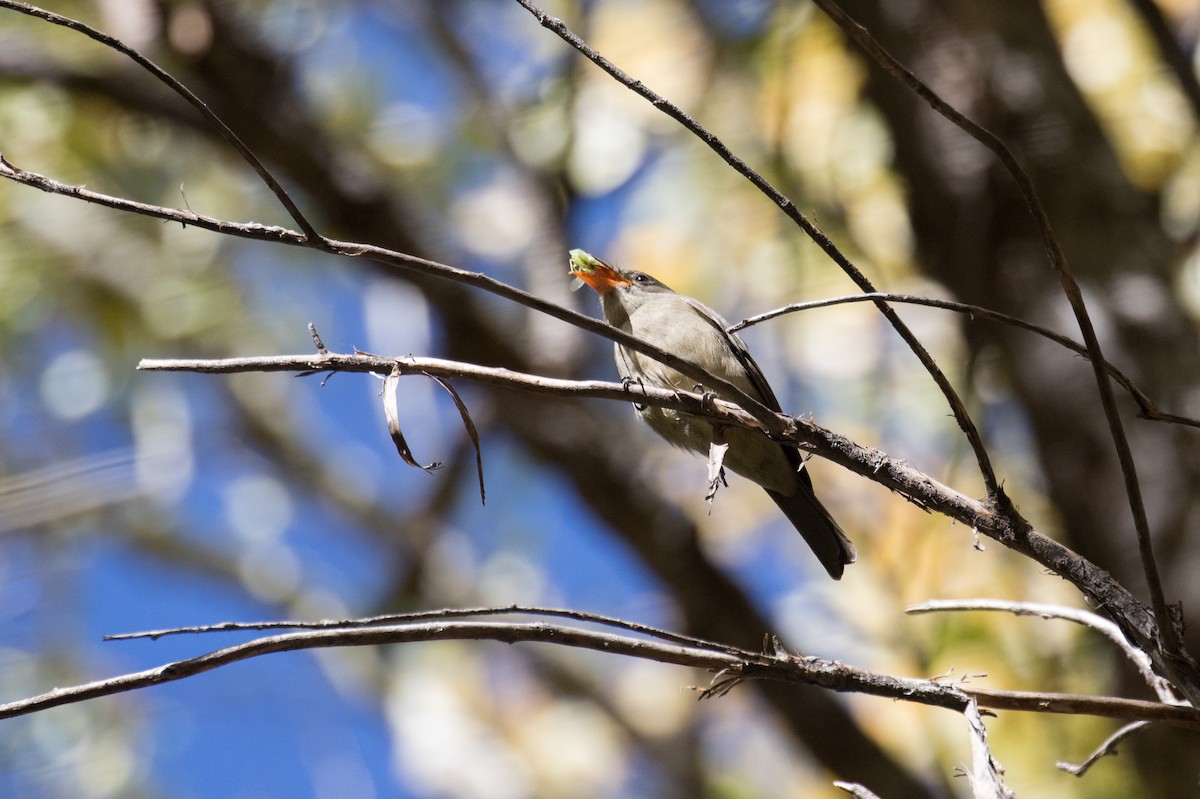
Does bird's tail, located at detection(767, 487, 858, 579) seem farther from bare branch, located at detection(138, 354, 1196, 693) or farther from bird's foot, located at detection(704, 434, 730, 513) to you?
bare branch, located at detection(138, 354, 1196, 693)

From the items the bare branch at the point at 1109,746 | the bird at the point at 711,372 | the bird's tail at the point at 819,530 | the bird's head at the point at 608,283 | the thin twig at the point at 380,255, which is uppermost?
the bird's head at the point at 608,283

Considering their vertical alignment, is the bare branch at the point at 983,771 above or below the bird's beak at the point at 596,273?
below

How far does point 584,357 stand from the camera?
5891 millimetres

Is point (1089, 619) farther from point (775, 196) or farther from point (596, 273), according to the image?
point (596, 273)

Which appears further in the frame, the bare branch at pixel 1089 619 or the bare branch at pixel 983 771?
the bare branch at pixel 1089 619

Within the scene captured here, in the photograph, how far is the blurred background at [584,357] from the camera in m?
5.19

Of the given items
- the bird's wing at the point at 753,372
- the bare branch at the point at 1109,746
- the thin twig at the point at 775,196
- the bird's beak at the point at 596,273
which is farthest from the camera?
the bird's beak at the point at 596,273

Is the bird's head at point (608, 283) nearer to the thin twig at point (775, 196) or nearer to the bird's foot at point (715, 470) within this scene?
the bird's foot at point (715, 470)

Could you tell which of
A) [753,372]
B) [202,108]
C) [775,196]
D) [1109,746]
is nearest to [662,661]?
[775,196]

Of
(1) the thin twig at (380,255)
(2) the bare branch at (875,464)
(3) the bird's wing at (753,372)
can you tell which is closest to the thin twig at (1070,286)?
(2) the bare branch at (875,464)

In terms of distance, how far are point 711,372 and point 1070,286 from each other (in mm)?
1978

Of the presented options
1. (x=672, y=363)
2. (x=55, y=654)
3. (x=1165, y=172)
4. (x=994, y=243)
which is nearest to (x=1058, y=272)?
(x=672, y=363)

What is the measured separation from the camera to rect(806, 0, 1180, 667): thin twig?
1.40 metres

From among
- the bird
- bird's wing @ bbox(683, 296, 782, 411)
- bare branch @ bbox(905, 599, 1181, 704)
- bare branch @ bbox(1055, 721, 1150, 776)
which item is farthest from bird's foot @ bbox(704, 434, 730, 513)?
bird's wing @ bbox(683, 296, 782, 411)
